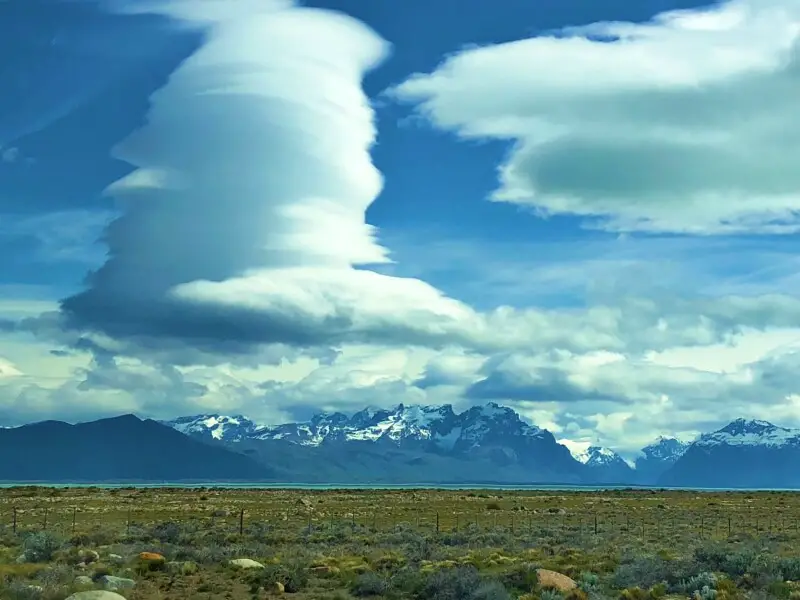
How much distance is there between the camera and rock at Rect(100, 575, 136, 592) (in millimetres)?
27344

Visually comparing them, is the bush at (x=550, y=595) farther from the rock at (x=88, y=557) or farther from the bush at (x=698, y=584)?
the rock at (x=88, y=557)

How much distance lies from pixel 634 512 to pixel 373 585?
5228 cm

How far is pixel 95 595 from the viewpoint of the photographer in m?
24.2

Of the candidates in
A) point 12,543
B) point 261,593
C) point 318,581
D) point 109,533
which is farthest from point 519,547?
point 12,543

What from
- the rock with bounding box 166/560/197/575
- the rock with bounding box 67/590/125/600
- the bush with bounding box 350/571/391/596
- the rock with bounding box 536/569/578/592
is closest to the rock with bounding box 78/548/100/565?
the rock with bounding box 166/560/197/575

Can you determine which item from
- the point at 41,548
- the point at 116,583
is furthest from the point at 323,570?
the point at 41,548

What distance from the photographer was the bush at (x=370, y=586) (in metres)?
28.5

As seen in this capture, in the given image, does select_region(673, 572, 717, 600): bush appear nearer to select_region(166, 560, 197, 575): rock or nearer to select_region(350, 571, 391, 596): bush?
select_region(350, 571, 391, 596): bush

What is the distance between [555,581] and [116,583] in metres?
14.2

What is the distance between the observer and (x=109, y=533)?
4362 cm

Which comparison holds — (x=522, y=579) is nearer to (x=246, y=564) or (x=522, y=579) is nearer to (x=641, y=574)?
(x=641, y=574)

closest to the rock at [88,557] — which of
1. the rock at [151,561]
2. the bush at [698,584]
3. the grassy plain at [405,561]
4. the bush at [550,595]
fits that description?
the grassy plain at [405,561]

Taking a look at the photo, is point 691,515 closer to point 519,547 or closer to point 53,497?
point 519,547

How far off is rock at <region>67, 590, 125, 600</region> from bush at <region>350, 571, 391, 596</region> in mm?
7813
